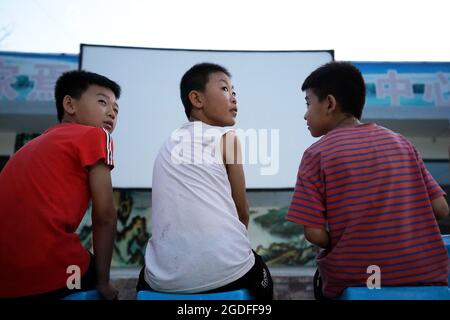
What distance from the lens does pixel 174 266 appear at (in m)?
0.84

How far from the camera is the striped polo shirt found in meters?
0.82

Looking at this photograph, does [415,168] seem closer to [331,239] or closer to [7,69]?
[331,239]

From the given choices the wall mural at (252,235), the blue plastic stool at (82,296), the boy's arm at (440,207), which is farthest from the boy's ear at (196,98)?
the wall mural at (252,235)

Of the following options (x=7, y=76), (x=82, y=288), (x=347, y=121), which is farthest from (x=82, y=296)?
(x=7, y=76)

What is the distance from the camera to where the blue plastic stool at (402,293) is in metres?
0.77

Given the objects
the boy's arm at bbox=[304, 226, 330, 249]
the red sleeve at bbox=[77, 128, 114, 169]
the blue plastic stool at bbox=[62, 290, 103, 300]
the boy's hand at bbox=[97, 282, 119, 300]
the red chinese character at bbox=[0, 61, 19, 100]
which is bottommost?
the boy's hand at bbox=[97, 282, 119, 300]

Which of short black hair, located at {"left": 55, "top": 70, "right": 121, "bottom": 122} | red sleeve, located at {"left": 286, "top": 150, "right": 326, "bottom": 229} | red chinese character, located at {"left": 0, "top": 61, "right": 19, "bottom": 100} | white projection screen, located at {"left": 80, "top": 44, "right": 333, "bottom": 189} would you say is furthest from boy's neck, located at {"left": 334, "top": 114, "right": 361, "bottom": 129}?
red chinese character, located at {"left": 0, "top": 61, "right": 19, "bottom": 100}

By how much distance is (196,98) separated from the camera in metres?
1.20

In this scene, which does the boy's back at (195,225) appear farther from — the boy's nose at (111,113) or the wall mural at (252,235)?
the wall mural at (252,235)

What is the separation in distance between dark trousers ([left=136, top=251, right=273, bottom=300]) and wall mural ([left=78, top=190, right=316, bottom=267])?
237 centimetres

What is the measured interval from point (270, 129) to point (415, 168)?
221cm

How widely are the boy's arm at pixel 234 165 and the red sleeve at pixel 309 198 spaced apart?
0.56 ft

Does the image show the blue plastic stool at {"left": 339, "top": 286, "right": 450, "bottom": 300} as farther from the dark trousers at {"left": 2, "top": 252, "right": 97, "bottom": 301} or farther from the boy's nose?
the boy's nose
